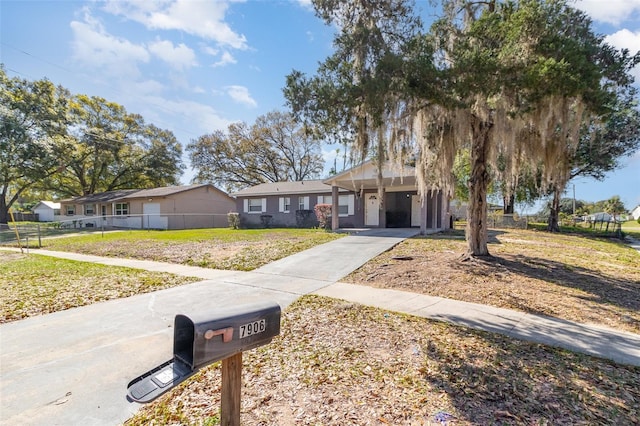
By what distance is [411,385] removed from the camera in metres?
2.83

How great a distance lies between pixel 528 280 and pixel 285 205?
53.9ft

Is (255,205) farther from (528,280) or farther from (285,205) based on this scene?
(528,280)

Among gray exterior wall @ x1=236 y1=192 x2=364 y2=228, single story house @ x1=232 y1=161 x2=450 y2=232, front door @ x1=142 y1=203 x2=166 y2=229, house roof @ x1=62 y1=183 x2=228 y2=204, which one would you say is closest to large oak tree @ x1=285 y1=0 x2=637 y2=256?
single story house @ x1=232 y1=161 x2=450 y2=232

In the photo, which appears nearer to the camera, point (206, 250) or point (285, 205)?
point (206, 250)

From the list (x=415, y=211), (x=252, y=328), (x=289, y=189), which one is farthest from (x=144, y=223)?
(x=252, y=328)

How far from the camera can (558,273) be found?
738cm

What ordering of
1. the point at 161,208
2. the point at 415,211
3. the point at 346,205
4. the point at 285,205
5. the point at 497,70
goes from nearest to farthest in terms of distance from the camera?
1. the point at 497,70
2. the point at 415,211
3. the point at 346,205
4. the point at 285,205
5. the point at 161,208

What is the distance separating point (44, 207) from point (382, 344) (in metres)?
53.3

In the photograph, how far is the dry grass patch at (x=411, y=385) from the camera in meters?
2.42

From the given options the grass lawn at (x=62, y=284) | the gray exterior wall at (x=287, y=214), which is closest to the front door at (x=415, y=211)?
the gray exterior wall at (x=287, y=214)

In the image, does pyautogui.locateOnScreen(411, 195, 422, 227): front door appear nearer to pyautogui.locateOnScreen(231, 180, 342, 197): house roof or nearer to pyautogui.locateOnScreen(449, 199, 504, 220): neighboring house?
pyautogui.locateOnScreen(449, 199, 504, 220): neighboring house

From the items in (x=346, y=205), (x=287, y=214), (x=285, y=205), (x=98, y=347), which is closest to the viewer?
(x=98, y=347)

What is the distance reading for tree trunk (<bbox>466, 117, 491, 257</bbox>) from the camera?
26.0 feet

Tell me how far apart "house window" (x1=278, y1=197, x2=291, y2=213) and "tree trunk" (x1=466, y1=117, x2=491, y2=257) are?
14.4 metres
